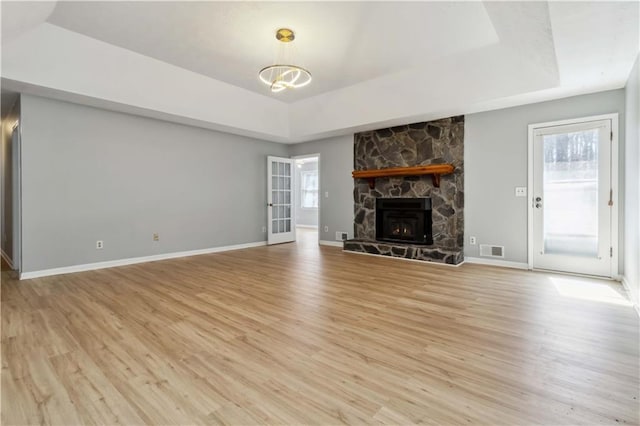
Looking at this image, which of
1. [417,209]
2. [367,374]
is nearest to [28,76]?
[367,374]

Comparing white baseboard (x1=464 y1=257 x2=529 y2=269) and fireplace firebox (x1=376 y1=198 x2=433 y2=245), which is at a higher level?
fireplace firebox (x1=376 y1=198 x2=433 y2=245)

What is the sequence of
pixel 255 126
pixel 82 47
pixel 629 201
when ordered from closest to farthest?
pixel 629 201 < pixel 82 47 < pixel 255 126

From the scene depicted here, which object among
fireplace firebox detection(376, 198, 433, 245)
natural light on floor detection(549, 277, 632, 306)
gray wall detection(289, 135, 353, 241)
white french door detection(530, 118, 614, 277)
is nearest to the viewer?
natural light on floor detection(549, 277, 632, 306)

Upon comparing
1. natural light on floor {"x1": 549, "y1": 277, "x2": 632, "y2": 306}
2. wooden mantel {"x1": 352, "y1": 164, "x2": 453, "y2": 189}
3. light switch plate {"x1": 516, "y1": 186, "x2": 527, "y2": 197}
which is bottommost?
natural light on floor {"x1": 549, "y1": 277, "x2": 632, "y2": 306}

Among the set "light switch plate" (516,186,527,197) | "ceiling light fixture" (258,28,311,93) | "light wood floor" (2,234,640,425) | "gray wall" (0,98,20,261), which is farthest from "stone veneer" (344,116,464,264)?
"gray wall" (0,98,20,261)

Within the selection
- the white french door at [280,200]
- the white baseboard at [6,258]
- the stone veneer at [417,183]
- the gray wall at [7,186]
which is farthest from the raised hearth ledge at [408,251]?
the gray wall at [7,186]

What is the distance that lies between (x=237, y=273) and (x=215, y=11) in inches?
128

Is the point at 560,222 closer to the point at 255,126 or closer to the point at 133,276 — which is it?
→ the point at 255,126

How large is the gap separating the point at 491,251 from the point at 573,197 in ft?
4.43

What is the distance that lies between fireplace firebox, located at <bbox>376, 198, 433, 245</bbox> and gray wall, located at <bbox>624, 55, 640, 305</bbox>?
2622mm

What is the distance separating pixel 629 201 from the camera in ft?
12.2

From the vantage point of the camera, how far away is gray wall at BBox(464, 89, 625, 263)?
4.73 metres

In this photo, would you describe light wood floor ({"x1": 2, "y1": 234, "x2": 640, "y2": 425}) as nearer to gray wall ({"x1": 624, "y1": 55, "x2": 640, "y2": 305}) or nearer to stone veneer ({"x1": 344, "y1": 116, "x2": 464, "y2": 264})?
gray wall ({"x1": 624, "y1": 55, "x2": 640, "y2": 305})

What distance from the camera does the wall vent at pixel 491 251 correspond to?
5.12 metres
